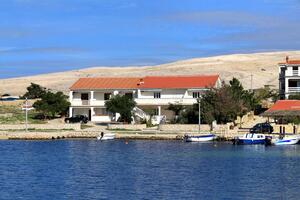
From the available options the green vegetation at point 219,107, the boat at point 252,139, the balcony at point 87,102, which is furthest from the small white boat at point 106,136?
the balcony at point 87,102

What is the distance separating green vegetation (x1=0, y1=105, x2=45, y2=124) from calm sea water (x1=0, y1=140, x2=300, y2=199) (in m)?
16.3

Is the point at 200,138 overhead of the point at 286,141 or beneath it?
overhead

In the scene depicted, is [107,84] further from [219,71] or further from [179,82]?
[219,71]

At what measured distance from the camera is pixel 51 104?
94500 mm

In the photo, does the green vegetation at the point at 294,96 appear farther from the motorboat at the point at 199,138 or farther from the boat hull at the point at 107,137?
the boat hull at the point at 107,137

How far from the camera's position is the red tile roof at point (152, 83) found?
314 feet

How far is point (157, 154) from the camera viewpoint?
2547 inches

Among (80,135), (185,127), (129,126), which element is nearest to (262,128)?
(185,127)

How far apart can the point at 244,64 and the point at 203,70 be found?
13.6 meters

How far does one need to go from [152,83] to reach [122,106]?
1025 cm

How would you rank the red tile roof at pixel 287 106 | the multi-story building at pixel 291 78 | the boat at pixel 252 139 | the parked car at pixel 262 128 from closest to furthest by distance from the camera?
the boat at pixel 252 139, the parked car at pixel 262 128, the red tile roof at pixel 287 106, the multi-story building at pixel 291 78

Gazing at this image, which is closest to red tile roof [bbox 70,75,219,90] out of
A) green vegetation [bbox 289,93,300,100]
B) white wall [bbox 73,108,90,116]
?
white wall [bbox 73,108,90,116]

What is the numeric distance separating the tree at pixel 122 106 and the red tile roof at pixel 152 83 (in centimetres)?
748

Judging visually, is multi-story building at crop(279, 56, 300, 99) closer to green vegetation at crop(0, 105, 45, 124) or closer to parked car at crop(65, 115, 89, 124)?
parked car at crop(65, 115, 89, 124)
